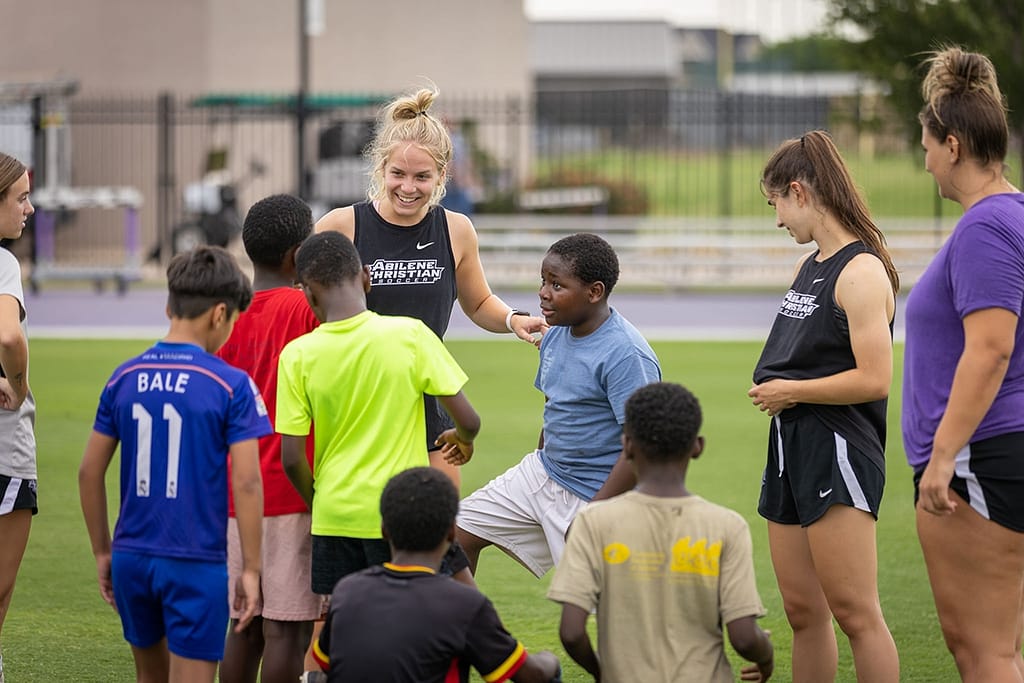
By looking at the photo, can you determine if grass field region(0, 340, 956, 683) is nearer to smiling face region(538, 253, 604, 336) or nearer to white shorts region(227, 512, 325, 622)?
white shorts region(227, 512, 325, 622)

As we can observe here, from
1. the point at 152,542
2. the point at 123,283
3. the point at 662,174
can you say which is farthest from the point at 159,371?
the point at 662,174

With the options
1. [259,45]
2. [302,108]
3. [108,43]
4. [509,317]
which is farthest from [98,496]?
[259,45]

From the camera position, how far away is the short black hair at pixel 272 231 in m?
4.63

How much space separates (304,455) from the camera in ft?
14.2

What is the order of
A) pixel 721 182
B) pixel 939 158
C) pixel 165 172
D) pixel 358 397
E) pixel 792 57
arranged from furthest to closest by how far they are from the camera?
pixel 792 57 < pixel 721 182 < pixel 165 172 < pixel 358 397 < pixel 939 158

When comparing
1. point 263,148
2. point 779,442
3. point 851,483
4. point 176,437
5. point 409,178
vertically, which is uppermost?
point 263,148

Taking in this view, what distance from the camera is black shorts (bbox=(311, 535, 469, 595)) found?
4.29 meters

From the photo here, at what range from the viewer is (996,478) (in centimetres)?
412

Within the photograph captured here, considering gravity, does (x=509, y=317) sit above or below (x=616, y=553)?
above

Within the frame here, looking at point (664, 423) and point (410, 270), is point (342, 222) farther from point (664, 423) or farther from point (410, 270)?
point (664, 423)

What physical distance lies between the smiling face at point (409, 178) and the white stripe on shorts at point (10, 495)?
1.71 metres

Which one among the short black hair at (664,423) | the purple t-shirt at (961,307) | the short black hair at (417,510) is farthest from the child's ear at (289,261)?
the purple t-shirt at (961,307)

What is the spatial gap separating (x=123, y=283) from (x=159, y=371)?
18276 millimetres

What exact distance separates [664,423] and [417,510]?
2.37ft
